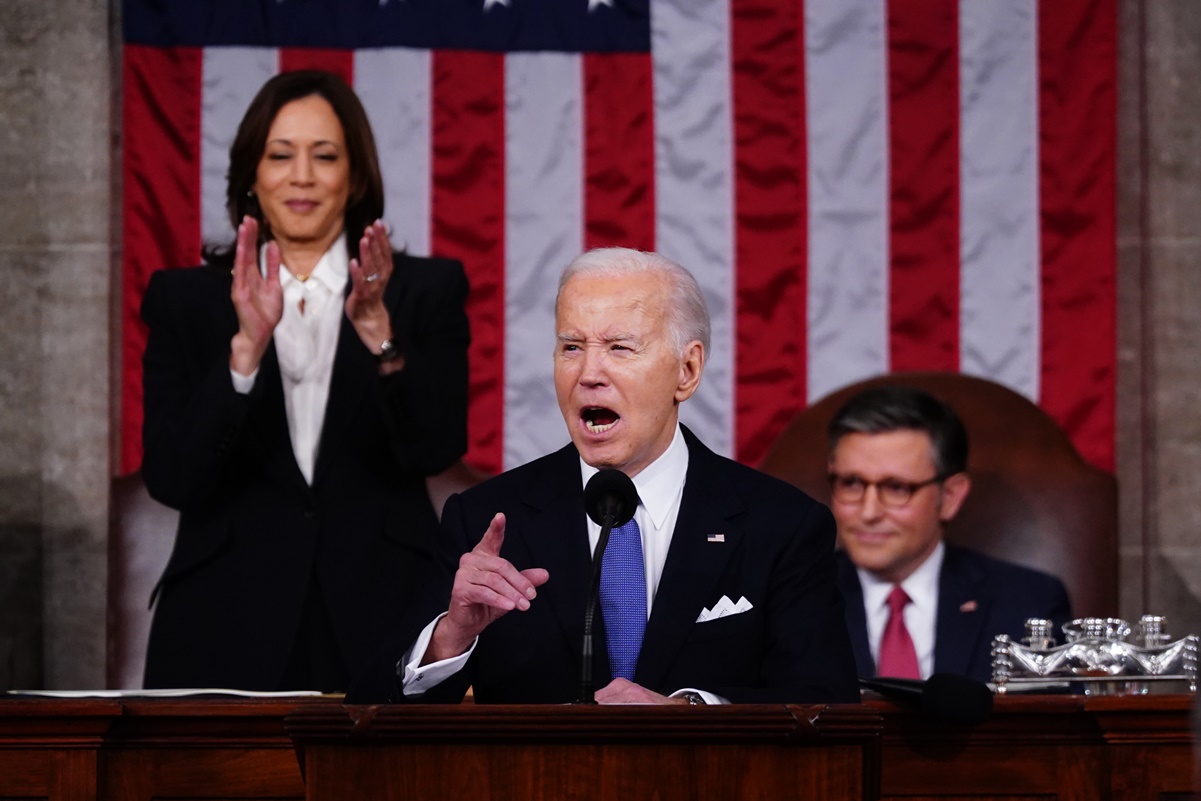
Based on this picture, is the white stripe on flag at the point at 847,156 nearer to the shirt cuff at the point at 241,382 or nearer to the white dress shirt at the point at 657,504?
the shirt cuff at the point at 241,382

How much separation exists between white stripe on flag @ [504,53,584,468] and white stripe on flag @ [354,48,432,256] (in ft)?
0.82

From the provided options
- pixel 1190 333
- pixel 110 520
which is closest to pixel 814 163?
pixel 1190 333

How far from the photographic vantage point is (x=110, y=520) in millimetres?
4516

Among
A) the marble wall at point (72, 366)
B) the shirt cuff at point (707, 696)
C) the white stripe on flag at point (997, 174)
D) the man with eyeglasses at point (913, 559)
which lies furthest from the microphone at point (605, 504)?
the marble wall at point (72, 366)

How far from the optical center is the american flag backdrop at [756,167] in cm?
491

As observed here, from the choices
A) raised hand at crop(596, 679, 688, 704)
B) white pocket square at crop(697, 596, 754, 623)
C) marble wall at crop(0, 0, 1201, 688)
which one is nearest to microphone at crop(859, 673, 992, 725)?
white pocket square at crop(697, 596, 754, 623)

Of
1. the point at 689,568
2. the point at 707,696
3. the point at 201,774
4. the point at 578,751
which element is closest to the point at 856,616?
the point at 689,568

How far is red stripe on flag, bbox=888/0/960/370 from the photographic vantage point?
4.95 m

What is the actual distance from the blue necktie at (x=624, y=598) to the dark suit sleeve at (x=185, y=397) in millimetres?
1325

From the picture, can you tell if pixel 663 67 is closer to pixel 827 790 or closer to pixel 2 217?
pixel 2 217

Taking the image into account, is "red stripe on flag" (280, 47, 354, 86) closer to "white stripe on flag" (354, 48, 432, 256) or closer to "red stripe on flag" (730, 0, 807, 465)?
"white stripe on flag" (354, 48, 432, 256)

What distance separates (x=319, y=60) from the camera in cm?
491

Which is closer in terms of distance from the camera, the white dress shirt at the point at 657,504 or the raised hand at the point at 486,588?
the raised hand at the point at 486,588

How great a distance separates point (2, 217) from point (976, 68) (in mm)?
2983
